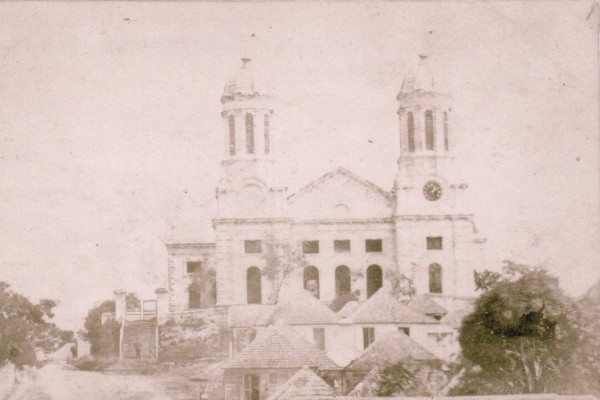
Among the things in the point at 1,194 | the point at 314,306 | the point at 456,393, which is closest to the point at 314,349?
the point at 456,393

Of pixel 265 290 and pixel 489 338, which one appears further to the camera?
pixel 265 290

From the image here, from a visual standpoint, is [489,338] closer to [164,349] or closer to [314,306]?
Result: [314,306]

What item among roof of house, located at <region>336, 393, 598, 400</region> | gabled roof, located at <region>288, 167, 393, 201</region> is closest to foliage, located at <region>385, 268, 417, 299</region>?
gabled roof, located at <region>288, 167, 393, 201</region>

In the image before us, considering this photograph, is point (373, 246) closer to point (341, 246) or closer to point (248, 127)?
point (341, 246)

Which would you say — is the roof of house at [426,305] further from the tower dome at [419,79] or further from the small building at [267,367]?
the small building at [267,367]

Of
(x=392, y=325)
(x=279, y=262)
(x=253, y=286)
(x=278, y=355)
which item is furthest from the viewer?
(x=253, y=286)

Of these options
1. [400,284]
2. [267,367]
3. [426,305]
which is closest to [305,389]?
[267,367]

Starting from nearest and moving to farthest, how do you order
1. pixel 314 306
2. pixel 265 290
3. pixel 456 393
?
pixel 456 393 < pixel 314 306 < pixel 265 290
